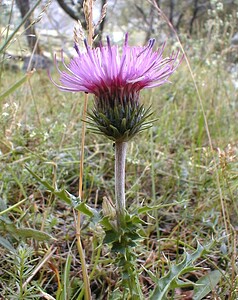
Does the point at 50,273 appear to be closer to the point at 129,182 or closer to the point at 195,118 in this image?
the point at 129,182

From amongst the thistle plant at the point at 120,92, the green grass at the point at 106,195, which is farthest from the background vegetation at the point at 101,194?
the thistle plant at the point at 120,92

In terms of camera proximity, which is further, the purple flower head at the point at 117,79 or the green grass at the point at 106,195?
the green grass at the point at 106,195

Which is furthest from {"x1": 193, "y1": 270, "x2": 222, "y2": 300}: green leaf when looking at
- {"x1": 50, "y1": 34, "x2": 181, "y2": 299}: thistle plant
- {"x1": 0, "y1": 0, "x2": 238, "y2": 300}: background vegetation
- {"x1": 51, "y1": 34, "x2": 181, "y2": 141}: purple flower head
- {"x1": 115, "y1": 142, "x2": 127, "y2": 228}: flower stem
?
{"x1": 51, "y1": 34, "x2": 181, "y2": 141}: purple flower head

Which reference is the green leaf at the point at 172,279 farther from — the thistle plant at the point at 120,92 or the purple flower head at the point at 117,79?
the purple flower head at the point at 117,79

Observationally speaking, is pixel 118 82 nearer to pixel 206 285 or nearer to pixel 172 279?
pixel 172 279

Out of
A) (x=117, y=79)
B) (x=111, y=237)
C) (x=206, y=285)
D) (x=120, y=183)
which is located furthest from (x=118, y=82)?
(x=206, y=285)

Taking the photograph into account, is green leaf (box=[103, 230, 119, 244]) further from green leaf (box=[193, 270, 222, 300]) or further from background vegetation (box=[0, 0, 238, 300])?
green leaf (box=[193, 270, 222, 300])
